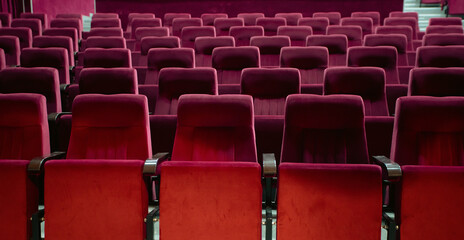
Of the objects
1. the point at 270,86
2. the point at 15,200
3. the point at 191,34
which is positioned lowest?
the point at 15,200

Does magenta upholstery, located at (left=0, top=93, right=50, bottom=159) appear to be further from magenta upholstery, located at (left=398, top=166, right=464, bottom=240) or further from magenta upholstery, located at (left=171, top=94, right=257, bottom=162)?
magenta upholstery, located at (left=398, top=166, right=464, bottom=240)

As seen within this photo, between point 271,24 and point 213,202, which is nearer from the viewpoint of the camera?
point 213,202

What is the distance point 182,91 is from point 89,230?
1.54 ft

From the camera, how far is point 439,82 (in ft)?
3.12

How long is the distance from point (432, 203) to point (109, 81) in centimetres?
75

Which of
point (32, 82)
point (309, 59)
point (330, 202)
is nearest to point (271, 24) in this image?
point (309, 59)

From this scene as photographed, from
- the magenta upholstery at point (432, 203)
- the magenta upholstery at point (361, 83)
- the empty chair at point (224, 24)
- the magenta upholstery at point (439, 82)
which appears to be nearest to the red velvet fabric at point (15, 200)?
the magenta upholstery at point (432, 203)

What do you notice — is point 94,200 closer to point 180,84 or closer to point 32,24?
point 180,84

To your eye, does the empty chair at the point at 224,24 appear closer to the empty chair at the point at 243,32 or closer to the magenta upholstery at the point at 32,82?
the empty chair at the point at 243,32

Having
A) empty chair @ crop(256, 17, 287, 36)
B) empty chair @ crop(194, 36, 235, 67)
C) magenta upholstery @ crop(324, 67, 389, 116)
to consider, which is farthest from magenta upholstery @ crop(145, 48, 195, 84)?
empty chair @ crop(256, 17, 287, 36)

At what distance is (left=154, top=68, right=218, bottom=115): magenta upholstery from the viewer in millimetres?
964

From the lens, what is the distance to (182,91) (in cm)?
99

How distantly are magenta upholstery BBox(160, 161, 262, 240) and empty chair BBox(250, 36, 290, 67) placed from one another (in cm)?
92

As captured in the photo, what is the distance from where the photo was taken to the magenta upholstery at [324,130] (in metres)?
0.71
